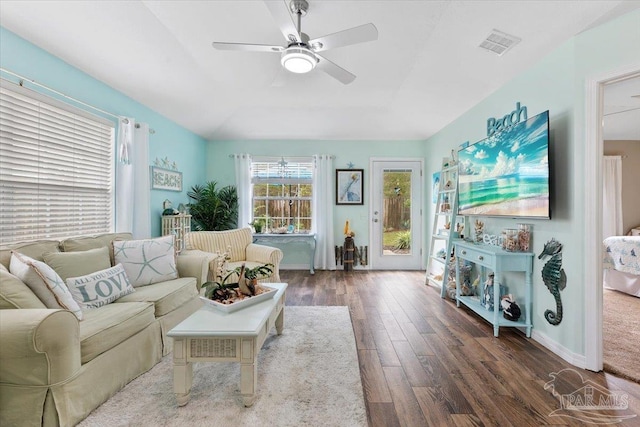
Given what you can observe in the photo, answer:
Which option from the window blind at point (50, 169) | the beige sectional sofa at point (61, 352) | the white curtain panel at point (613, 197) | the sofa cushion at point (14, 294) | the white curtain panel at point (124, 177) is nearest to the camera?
the beige sectional sofa at point (61, 352)

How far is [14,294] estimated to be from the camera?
152 cm

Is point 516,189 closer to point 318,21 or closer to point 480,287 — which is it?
point 480,287

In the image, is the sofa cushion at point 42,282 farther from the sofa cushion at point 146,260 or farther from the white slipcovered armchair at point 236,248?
the white slipcovered armchair at point 236,248

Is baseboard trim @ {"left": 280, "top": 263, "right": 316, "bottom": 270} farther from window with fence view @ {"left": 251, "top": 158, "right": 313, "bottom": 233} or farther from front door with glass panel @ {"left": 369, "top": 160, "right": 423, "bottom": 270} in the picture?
front door with glass panel @ {"left": 369, "top": 160, "right": 423, "bottom": 270}

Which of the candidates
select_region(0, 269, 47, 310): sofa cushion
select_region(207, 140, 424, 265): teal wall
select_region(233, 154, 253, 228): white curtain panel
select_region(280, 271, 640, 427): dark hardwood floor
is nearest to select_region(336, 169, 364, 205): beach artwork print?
select_region(207, 140, 424, 265): teal wall

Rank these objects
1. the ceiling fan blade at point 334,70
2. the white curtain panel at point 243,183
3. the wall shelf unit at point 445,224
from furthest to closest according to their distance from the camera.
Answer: the white curtain panel at point 243,183 < the wall shelf unit at point 445,224 < the ceiling fan blade at point 334,70

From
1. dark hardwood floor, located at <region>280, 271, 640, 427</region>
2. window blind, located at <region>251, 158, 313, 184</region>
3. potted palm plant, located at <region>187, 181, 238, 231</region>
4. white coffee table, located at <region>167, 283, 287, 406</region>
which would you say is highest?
window blind, located at <region>251, 158, 313, 184</region>

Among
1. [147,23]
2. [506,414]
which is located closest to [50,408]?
[506,414]

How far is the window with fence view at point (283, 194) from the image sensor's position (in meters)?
5.33

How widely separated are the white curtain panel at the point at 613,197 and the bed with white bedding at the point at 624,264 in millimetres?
1223

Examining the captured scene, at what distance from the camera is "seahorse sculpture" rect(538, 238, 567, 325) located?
2242 millimetres

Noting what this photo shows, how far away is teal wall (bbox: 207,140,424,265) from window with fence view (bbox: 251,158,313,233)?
281mm

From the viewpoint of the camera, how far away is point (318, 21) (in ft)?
7.71

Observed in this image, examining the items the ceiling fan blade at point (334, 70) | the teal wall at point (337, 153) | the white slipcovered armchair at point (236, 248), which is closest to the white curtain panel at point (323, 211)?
the teal wall at point (337, 153)
